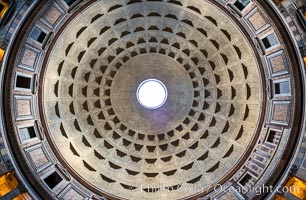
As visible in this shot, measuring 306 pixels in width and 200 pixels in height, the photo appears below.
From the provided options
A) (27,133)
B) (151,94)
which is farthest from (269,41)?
(27,133)

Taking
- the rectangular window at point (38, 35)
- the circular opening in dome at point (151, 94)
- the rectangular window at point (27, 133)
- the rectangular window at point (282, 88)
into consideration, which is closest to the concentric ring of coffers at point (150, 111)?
the circular opening in dome at point (151, 94)

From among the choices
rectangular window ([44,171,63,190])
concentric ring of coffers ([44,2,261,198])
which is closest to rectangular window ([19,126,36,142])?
concentric ring of coffers ([44,2,261,198])

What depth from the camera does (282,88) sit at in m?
25.0

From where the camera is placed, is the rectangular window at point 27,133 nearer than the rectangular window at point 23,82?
No

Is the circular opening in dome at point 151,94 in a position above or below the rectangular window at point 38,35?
below

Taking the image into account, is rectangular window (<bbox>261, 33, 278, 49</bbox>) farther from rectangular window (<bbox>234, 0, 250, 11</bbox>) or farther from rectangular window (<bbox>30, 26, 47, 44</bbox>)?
rectangular window (<bbox>30, 26, 47, 44</bbox>)

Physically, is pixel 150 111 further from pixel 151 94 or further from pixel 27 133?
pixel 27 133

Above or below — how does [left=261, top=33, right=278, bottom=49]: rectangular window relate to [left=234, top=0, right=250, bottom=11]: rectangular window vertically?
below

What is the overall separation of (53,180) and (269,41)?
18.8 meters

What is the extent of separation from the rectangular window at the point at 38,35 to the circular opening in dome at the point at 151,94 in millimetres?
11481

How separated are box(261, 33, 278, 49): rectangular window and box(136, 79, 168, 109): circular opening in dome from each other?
11502 millimetres

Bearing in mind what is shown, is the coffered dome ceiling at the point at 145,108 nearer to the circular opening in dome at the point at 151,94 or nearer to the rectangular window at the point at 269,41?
the rectangular window at the point at 269,41

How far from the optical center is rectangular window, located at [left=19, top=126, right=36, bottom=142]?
2464 centimetres

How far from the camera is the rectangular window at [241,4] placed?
24544mm
